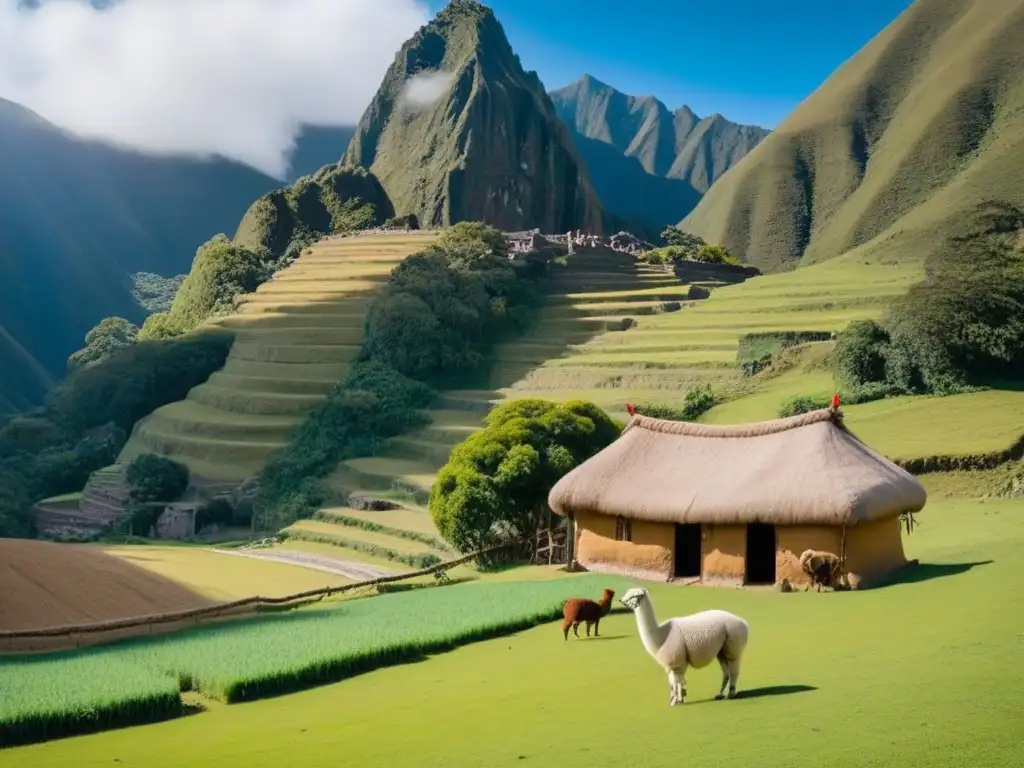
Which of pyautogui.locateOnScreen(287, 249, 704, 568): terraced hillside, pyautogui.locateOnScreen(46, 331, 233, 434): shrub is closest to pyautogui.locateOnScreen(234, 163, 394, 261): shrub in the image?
pyautogui.locateOnScreen(46, 331, 233, 434): shrub

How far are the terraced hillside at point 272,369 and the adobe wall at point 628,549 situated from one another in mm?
23936

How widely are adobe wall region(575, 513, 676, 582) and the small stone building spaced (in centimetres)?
2

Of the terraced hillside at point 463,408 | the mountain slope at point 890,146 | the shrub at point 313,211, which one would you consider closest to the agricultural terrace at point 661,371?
the terraced hillside at point 463,408

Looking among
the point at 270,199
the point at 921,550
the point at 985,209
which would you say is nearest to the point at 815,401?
the point at 921,550

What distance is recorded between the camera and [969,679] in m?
10.0

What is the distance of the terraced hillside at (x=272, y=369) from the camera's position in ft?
144

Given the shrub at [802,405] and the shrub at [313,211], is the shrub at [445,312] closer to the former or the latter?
the shrub at [802,405]

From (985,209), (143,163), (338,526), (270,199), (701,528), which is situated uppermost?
(143,163)

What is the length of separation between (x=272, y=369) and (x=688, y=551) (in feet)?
113

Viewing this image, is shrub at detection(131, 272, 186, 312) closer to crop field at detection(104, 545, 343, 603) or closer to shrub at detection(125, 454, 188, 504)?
shrub at detection(125, 454, 188, 504)

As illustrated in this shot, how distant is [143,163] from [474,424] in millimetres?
135151

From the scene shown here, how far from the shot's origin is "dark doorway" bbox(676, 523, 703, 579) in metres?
19.5

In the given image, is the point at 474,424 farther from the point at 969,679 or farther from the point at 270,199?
the point at 270,199

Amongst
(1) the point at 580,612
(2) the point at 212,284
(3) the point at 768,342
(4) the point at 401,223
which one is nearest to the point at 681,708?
(1) the point at 580,612
